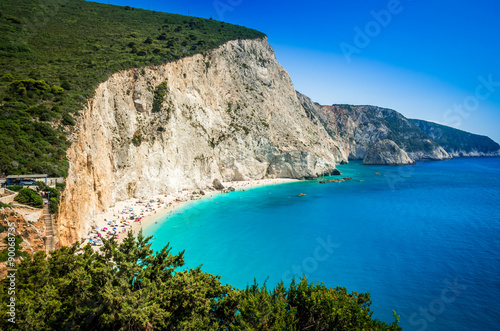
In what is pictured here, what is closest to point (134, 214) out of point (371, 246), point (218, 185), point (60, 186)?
point (60, 186)

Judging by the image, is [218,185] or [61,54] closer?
[61,54]

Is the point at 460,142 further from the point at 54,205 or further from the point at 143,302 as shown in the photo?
the point at 54,205

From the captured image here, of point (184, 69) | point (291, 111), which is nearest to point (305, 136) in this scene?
point (291, 111)

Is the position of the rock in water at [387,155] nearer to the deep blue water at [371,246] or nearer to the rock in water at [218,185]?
the deep blue water at [371,246]

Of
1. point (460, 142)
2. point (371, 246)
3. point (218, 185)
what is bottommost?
point (371, 246)

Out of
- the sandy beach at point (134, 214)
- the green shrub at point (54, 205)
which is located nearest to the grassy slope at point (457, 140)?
the sandy beach at point (134, 214)
